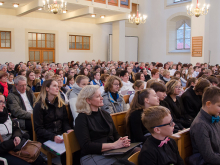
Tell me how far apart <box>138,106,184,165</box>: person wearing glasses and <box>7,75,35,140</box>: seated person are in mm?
2606

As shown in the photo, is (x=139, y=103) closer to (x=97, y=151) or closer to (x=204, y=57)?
(x=97, y=151)

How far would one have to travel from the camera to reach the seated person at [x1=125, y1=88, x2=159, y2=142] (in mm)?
2793

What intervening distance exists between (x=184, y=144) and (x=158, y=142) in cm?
70

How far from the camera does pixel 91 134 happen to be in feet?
8.37

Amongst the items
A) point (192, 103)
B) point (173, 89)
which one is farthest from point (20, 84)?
point (192, 103)

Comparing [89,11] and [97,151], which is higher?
[89,11]

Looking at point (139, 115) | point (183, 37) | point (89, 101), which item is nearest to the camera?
point (89, 101)

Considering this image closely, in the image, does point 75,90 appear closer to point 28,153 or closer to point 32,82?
point 28,153

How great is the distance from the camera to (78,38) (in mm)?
17047

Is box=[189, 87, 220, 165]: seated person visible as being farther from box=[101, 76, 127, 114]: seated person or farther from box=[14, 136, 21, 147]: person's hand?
box=[14, 136, 21, 147]: person's hand

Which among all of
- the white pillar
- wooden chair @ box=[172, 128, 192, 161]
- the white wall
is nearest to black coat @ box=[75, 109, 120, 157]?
wooden chair @ box=[172, 128, 192, 161]

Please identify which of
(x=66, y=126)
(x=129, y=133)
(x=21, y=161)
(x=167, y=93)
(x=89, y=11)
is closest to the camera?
(x=21, y=161)

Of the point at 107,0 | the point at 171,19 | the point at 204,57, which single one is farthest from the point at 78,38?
the point at 204,57

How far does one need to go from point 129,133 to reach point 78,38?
48.9 ft
